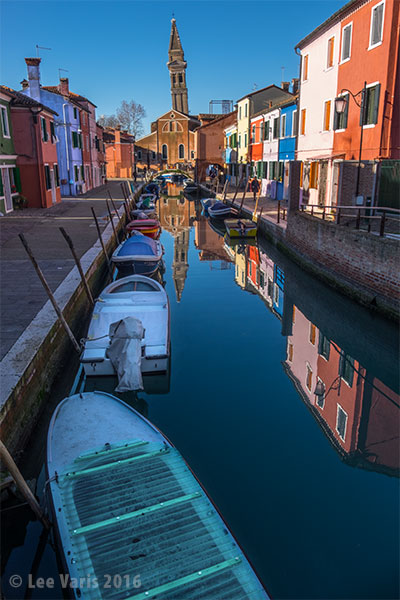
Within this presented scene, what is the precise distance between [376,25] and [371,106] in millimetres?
2819

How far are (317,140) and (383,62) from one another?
21.9ft

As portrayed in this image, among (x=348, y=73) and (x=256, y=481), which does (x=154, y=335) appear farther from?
(x=348, y=73)

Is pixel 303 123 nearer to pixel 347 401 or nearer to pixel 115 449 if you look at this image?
pixel 347 401

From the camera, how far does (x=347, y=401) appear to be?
9156 millimetres

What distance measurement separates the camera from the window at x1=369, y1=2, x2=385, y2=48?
1661 centimetres

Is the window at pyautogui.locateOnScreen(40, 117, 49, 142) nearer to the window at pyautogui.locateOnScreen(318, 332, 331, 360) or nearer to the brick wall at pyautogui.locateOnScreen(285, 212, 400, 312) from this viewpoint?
the brick wall at pyautogui.locateOnScreen(285, 212, 400, 312)

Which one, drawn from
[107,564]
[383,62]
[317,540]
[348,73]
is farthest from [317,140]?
[107,564]

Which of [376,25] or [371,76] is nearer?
[376,25]

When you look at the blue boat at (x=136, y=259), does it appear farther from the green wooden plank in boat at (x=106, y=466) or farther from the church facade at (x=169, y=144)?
the church facade at (x=169, y=144)

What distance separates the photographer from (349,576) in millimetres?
5152

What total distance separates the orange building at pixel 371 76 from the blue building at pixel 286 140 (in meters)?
8.15

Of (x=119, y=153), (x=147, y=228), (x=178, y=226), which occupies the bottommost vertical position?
(x=178, y=226)

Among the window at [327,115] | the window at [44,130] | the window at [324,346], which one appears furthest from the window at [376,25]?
the window at [44,130]

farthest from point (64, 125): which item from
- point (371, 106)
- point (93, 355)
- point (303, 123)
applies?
point (93, 355)
